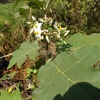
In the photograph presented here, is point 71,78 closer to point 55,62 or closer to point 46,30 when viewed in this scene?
point 55,62

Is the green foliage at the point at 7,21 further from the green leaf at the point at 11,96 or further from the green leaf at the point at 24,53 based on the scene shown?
the green leaf at the point at 11,96

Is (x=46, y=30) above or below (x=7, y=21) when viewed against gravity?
above

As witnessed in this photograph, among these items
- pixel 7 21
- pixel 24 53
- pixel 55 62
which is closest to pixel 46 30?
pixel 24 53

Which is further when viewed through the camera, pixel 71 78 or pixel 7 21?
pixel 7 21

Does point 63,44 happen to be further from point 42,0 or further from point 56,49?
point 42,0

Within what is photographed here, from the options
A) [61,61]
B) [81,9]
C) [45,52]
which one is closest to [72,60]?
[61,61]

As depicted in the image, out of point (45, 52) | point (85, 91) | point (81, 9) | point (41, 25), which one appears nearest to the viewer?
point (85, 91)

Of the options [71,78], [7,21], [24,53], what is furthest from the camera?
[7,21]

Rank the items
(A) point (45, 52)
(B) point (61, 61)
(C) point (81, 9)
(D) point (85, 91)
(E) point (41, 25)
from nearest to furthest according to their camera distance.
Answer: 1. (D) point (85, 91)
2. (B) point (61, 61)
3. (A) point (45, 52)
4. (E) point (41, 25)
5. (C) point (81, 9)

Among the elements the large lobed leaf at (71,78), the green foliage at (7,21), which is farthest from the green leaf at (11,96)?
the green foliage at (7,21)

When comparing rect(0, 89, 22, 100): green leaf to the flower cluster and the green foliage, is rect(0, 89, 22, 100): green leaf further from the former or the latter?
the green foliage
